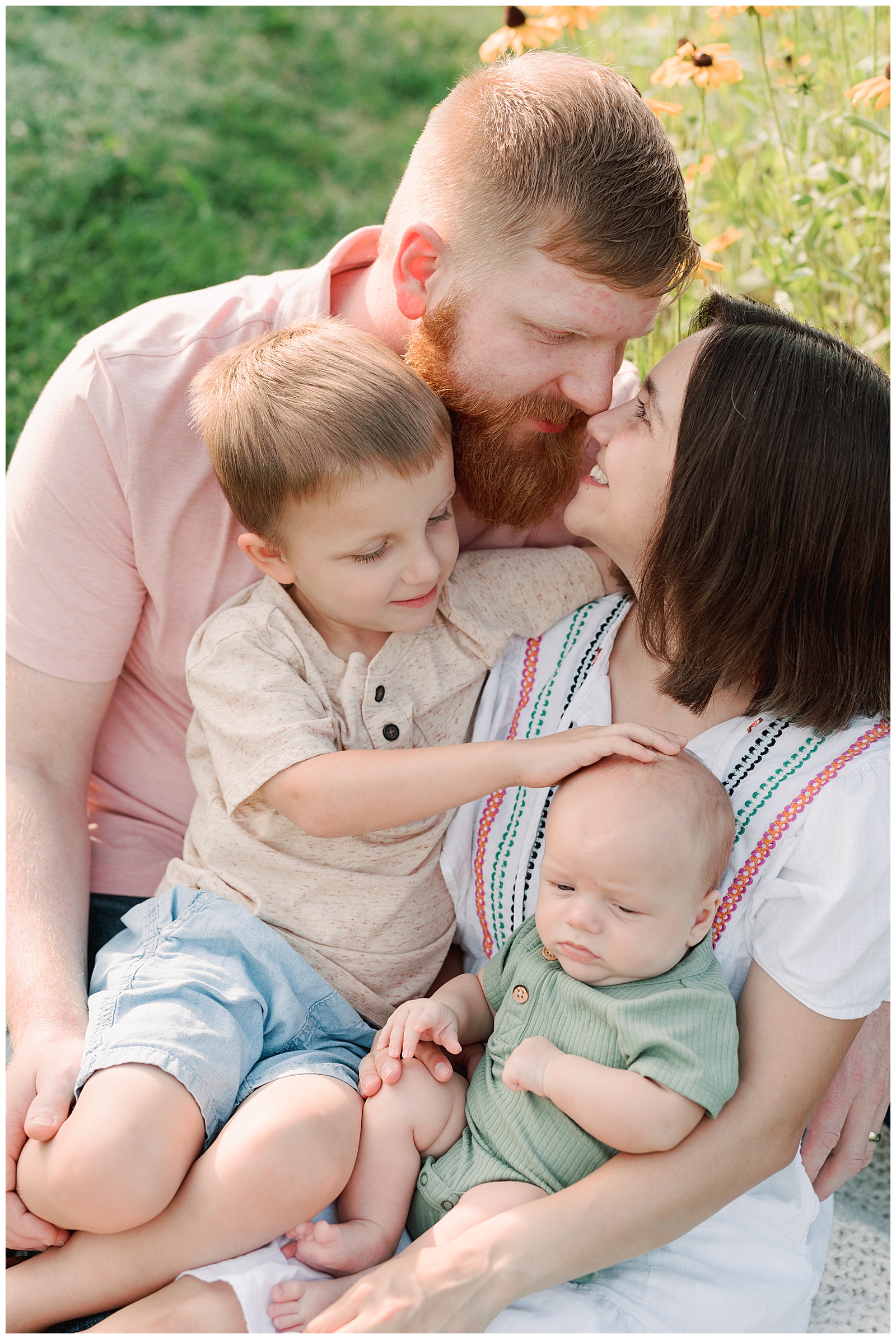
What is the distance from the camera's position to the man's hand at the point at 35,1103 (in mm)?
1799

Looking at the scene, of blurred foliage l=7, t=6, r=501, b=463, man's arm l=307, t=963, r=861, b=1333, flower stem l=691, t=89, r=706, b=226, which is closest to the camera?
man's arm l=307, t=963, r=861, b=1333

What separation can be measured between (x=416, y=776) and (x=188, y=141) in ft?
13.1

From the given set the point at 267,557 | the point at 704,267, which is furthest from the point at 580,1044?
the point at 704,267

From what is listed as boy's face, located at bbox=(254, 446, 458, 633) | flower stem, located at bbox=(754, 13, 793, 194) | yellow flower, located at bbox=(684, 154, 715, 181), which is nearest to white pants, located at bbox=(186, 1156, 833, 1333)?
boy's face, located at bbox=(254, 446, 458, 633)

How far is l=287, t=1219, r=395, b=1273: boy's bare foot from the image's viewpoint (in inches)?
68.5

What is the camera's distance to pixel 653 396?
2.00m

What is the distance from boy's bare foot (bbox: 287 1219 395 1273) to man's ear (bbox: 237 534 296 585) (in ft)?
3.49

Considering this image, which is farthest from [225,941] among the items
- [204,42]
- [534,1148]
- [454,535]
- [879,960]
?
[204,42]

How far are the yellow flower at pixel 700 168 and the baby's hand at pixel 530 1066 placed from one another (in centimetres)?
204

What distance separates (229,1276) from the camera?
1705 mm

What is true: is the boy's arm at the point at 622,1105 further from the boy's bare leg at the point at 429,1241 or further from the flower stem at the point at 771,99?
the flower stem at the point at 771,99

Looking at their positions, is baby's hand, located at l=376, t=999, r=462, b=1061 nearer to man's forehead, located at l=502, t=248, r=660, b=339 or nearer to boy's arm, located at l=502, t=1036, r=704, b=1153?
boy's arm, located at l=502, t=1036, r=704, b=1153

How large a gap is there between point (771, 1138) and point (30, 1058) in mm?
1190

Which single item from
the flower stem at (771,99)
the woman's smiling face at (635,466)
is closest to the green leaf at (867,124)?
the flower stem at (771,99)
